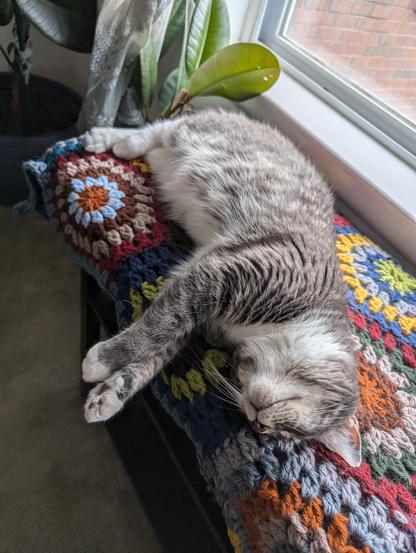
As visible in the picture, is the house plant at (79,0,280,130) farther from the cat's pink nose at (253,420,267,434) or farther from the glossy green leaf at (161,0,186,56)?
the cat's pink nose at (253,420,267,434)

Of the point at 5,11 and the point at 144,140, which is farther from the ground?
the point at 5,11

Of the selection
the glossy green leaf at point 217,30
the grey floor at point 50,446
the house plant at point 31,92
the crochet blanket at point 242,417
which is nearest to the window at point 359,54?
the glossy green leaf at point 217,30

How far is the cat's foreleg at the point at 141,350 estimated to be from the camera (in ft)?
2.55

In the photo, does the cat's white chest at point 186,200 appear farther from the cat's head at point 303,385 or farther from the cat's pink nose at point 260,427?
the cat's pink nose at point 260,427

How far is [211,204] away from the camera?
1.03 metres

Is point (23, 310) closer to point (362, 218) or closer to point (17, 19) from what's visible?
point (17, 19)

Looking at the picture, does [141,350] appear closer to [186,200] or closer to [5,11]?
[186,200]

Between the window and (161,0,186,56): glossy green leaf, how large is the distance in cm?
36

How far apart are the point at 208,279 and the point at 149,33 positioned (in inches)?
27.0

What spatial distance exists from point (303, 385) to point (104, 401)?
33cm

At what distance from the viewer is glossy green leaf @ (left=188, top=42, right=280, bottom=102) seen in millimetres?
1195

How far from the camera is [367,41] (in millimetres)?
1414

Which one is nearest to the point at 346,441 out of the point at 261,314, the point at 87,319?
the point at 261,314

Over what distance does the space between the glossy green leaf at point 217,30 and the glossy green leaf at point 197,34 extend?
3cm
